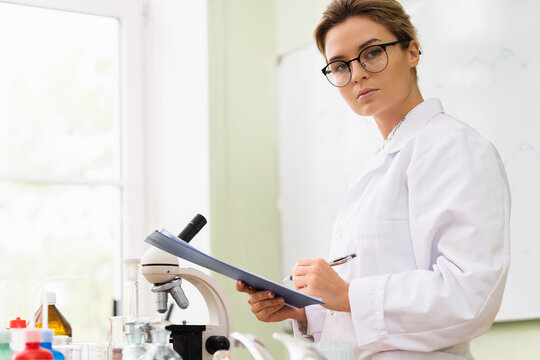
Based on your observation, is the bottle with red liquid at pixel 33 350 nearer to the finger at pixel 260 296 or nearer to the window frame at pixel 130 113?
the finger at pixel 260 296

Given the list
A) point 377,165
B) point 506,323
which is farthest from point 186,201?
point 377,165

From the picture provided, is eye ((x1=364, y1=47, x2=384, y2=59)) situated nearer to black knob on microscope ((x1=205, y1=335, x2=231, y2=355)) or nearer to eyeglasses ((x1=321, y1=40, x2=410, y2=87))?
eyeglasses ((x1=321, y1=40, x2=410, y2=87))

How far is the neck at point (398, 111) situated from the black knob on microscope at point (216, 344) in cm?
58

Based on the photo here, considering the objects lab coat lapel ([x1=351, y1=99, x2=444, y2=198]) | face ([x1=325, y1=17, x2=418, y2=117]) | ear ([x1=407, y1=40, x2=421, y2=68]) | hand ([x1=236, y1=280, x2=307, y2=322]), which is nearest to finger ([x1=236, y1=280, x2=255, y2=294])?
hand ([x1=236, y1=280, x2=307, y2=322])

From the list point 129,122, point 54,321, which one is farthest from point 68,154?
point 54,321

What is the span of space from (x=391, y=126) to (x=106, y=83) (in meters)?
2.11

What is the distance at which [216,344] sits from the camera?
1.39m

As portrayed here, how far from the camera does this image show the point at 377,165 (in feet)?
4.73

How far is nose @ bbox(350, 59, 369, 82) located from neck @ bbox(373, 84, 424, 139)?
4.1 inches

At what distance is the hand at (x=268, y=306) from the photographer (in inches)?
55.1

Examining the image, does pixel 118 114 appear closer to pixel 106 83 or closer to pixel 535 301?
pixel 106 83

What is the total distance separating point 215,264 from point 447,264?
0.41 metres

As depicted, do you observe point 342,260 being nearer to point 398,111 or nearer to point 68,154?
point 398,111

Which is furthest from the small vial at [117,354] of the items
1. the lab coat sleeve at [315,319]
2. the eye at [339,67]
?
the eye at [339,67]
